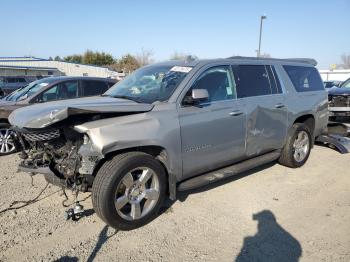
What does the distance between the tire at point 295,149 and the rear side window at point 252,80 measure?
0.93m

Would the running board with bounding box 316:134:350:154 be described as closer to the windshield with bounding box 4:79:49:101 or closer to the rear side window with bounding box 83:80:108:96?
the rear side window with bounding box 83:80:108:96

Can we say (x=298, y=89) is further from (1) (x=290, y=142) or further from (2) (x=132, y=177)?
(2) (x=132, y=177)

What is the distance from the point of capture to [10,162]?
21.7 ft

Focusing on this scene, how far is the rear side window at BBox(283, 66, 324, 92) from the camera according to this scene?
595 cm

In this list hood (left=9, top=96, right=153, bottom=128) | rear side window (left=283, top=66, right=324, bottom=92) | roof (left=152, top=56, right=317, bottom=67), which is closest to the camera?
hood (left=9, top=96, right=153, bottom=128)

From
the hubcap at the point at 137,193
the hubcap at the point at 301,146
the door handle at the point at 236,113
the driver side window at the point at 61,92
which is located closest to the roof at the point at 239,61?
the door handle at the point at 236,113

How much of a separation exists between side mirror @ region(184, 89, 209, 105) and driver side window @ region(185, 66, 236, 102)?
0.17 m

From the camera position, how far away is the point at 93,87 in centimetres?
835

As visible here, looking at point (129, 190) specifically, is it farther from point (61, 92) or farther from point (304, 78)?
point (61, 92)

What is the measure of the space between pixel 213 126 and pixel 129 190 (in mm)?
1399

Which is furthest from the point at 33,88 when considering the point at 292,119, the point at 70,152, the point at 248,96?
the point at 292,119

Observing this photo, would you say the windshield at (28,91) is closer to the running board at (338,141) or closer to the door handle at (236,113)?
the door handle at (236,113)

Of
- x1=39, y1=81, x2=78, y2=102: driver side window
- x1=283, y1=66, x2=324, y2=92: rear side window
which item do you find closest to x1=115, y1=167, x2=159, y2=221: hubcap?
x1=283, y1=66, x2=324, y2=92: rear side window

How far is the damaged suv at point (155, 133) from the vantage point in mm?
3570
